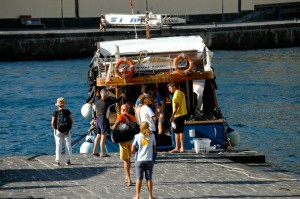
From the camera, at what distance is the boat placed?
19484 mm

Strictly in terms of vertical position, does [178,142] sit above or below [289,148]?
above

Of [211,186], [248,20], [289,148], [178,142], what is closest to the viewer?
[211,186]

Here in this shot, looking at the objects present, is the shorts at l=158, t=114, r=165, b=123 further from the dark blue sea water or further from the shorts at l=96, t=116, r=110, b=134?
the dark blue sea water

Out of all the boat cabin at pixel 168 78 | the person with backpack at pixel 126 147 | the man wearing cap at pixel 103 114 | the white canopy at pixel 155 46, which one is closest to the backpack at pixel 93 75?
the boat cabin at pixel 168 78

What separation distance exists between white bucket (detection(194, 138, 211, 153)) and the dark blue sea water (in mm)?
3978

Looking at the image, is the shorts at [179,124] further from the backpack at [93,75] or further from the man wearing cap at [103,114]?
the backpack at [93,75]

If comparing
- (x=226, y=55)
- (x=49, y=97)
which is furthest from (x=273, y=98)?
(x=226, y=55)

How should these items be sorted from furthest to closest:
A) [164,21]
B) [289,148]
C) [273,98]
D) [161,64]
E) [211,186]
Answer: [164,21]
[273,98]
[289,148]
[161,64]
[211,186]

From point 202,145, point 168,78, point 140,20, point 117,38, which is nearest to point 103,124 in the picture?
point 202,145

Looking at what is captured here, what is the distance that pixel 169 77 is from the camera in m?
19.7

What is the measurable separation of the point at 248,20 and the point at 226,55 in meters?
9.75

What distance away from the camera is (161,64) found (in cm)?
2009

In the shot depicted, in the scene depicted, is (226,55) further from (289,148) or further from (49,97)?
(289,148)

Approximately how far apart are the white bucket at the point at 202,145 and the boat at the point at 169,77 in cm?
9
